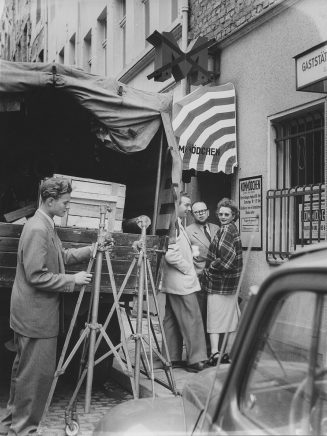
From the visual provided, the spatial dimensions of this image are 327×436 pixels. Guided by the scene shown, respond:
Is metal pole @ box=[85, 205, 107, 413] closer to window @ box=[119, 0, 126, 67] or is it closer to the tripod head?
the tripod head

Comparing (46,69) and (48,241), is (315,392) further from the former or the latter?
(46,69)

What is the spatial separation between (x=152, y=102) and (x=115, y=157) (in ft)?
4.24

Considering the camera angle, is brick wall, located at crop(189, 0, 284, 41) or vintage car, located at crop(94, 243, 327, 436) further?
brick wall, located at crop(189, 0, 284, 41)

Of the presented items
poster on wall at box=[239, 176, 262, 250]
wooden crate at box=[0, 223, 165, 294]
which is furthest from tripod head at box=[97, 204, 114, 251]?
poster on wall at box=[239, 176, 262, 250]

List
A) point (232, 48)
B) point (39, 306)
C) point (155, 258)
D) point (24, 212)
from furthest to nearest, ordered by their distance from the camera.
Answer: point (232, 48), point (24, 212), point (155, 258), point (39, 306)

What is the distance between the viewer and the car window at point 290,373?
1.65 metres

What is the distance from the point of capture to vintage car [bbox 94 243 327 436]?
1625 mm

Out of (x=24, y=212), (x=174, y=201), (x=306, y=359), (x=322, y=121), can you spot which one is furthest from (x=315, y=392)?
(x=322, y=121)

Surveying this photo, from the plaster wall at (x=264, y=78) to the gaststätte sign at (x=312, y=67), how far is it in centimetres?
128

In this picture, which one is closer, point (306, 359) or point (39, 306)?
point (306, 359)

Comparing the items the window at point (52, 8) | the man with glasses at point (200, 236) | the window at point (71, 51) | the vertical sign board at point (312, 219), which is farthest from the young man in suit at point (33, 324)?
the window at point (52, 8)

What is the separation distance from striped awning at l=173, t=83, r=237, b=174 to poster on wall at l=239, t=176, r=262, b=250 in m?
0.44

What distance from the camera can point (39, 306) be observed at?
14.4ft

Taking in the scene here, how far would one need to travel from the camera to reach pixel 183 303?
648 cm
